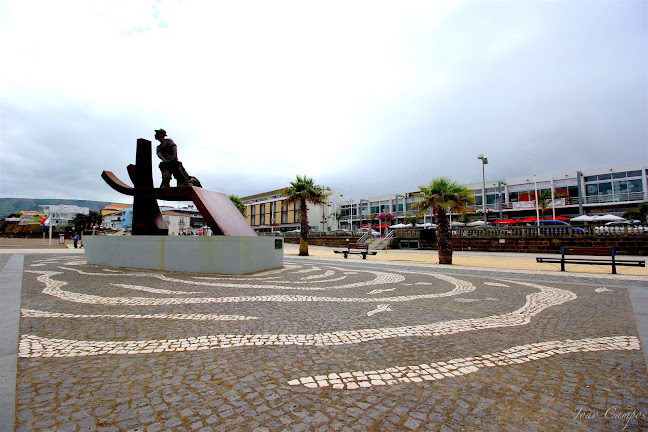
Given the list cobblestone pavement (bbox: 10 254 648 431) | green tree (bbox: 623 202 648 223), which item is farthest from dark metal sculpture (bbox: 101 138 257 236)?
green tree (bbox: 623 202 648 223)

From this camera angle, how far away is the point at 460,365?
3.68m

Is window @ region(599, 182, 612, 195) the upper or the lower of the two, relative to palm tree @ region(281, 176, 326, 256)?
upper

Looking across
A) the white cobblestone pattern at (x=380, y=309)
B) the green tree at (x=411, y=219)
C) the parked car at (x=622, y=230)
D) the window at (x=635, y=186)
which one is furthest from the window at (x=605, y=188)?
the white cobblestone pattern at (x=380, y=309)

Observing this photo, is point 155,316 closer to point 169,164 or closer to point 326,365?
point 326,365

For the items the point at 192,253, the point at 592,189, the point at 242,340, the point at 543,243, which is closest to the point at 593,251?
the point at 242,340

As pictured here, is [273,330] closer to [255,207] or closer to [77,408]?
[77,408]

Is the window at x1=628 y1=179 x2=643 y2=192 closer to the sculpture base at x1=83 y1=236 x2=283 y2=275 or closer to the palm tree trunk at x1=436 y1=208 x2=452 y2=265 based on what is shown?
the palm tree trunk at x1=436 y1=208 x2=452 y2=265

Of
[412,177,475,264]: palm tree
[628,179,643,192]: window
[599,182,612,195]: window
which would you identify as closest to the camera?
[412,177,475,264]: palm tree

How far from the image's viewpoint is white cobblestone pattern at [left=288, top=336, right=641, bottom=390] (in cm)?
321

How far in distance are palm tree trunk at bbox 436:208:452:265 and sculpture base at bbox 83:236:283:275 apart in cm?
902

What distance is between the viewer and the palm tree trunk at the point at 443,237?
58.5ft

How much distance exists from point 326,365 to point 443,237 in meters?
16.3

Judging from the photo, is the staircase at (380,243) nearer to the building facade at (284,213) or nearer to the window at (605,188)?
the window at (605,188)

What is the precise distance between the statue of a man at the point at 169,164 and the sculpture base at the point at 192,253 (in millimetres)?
2760
